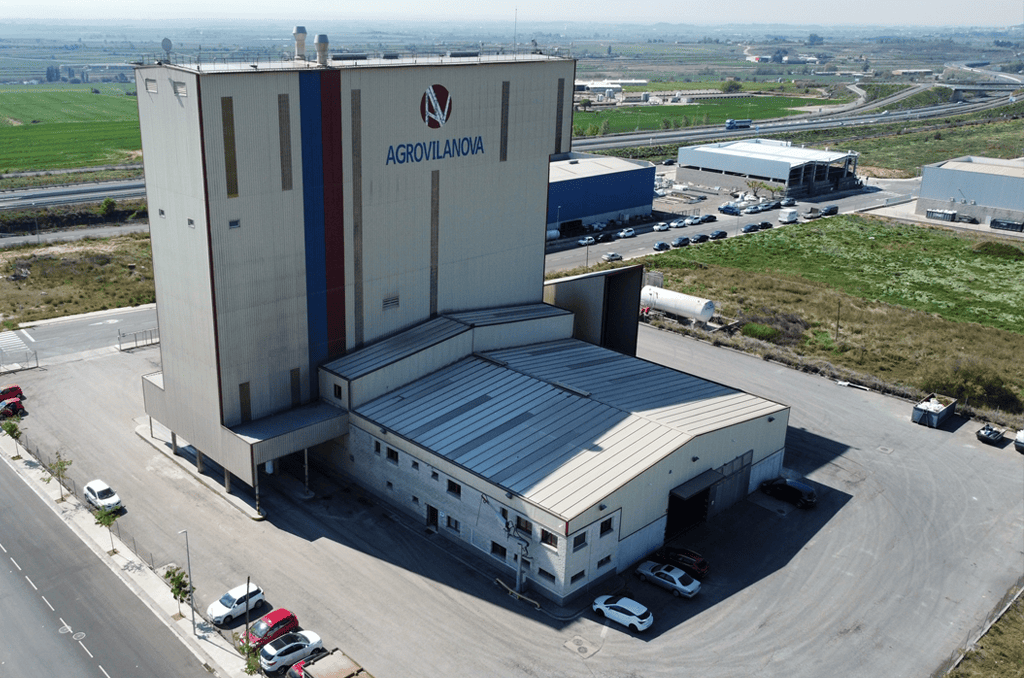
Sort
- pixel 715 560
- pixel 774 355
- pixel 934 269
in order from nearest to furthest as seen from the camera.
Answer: pixel 715 560 → pixel 774 355 → pixel 934 269

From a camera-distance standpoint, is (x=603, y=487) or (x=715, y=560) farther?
(x=715, y=560)

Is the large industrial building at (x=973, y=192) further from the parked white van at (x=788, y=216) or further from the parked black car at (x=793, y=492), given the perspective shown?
the parked black car at (x=793, y=492)

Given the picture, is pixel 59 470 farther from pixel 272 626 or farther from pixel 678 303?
pixel 678 303

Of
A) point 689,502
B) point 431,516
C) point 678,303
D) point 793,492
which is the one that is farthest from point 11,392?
point 678,303

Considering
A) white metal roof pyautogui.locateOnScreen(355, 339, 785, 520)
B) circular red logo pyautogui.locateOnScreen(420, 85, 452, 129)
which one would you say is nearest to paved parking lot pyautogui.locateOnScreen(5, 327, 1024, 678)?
white metal roof pyautogui.locateOnScreen(355, 339, 785, 520)

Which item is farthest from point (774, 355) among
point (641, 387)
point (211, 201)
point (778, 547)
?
point (211, 201)

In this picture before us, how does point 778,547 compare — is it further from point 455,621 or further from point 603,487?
point 455,621

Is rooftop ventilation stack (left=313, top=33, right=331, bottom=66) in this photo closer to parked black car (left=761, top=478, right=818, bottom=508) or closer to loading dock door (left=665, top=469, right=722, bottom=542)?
loading dock door (left=665, top=469, right=722, bottom=542)
